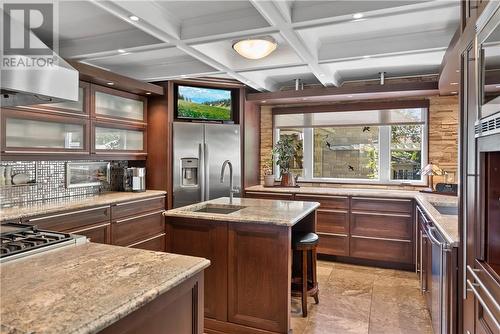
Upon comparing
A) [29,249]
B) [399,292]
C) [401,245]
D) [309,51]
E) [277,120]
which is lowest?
[399,292]

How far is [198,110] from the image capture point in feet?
15.3

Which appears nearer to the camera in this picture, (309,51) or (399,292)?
(309,51)

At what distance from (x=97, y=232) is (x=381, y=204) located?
339 centimetres

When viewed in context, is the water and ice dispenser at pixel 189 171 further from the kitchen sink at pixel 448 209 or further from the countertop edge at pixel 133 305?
the countertop edge at pixel 133 305

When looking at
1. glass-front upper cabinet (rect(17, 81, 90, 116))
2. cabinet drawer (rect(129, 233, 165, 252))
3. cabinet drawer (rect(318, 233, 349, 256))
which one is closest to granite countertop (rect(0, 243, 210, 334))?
glass-front upper cabinet (rect(17, 81, 90, 116))

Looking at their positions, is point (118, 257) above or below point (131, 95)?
below

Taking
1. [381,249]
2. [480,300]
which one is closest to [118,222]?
[381,249]

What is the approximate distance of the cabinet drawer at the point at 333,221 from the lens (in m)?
4.36

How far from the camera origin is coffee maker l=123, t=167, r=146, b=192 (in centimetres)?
430

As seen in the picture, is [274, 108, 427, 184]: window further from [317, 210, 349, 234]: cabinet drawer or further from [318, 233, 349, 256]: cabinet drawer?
[318, 233, 349, 256]: cabinet drawer

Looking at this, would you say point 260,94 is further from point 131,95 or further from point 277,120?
point 131,95

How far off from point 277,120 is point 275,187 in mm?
1181

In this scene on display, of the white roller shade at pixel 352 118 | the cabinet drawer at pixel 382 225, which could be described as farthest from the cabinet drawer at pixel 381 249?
the white roller shade at pixel 352 118

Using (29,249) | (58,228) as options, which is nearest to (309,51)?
(29,249)
